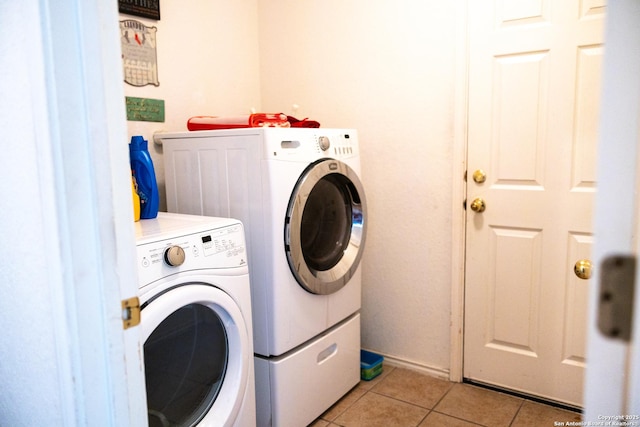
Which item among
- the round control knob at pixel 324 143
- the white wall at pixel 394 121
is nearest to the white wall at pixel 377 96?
the white wall at pixel 394 121

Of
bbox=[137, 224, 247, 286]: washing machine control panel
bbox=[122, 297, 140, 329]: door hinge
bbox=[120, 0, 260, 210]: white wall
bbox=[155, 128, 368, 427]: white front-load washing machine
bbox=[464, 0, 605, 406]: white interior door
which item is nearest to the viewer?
bbox=[122, 297, 140, 329]: door hinge

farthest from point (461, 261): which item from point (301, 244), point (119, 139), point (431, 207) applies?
point (119, 139)

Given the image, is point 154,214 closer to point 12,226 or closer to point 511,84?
point 12,226

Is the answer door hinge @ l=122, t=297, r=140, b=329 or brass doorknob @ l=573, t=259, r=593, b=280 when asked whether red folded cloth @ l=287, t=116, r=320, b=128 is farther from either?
door hinge @ l=122, t=297, r=140, b=329

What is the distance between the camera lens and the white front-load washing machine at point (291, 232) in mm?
1771

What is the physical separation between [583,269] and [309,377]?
116 centimetres

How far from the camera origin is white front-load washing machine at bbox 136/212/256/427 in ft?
4.39

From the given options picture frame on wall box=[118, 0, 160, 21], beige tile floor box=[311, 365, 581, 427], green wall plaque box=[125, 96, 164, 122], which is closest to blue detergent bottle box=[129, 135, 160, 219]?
green wall plaque box=[125, 96, 164, 122]

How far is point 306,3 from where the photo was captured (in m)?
2.55

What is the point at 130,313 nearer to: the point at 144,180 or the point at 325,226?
the point at 144,180

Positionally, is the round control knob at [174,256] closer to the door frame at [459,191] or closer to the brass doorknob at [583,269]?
the door frame at [459,191]

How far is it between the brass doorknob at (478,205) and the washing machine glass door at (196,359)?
1.18 meters

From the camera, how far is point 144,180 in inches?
71.2

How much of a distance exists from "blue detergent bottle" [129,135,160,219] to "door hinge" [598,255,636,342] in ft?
5.21
